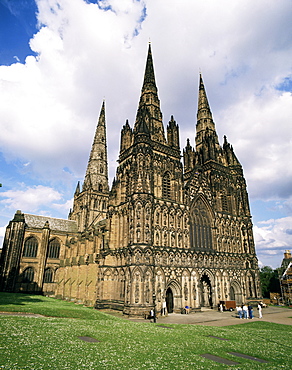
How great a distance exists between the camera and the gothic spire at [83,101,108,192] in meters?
60.9

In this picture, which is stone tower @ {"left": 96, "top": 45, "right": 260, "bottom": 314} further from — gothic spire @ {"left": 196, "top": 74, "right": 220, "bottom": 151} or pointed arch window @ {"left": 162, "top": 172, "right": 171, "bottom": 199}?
gothic spire @ {"left": 196, "top": 74, "right": 220, "bottom": 151}

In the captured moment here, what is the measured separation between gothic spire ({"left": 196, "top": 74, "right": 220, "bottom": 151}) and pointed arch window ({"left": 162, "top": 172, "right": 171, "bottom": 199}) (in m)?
14.4

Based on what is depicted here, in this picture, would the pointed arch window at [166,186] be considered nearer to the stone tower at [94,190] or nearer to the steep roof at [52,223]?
the stone tower at [94,190]

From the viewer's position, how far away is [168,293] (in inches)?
1200

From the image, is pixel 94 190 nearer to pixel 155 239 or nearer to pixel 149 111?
pixel 149 111

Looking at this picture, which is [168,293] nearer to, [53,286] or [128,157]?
[128,157]

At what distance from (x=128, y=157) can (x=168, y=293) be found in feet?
61.3

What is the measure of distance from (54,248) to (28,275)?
22.4 ft

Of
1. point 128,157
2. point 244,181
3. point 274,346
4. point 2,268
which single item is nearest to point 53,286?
point 2,268

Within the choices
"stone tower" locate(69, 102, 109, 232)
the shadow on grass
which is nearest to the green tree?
"stone tower" locate(69, 102, 109, 232)

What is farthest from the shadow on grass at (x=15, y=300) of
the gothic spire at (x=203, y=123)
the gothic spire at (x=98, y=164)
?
the gothic spire at (x=203, y=123)

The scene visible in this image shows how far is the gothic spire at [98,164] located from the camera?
60.9 metres

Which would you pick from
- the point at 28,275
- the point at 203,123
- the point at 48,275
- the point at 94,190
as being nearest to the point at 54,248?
the point at 48,275

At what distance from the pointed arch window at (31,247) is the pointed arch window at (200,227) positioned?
31772 millimetres
